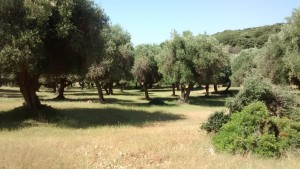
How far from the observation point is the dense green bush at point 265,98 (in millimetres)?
18859

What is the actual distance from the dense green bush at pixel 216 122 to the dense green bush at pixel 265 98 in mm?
607

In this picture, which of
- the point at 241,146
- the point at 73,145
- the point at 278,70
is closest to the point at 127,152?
the point at 73,145

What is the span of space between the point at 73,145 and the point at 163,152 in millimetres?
4104

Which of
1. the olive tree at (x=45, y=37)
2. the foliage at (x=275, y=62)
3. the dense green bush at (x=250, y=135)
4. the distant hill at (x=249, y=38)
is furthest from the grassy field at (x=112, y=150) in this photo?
the distant hill at (x=249, y=38)

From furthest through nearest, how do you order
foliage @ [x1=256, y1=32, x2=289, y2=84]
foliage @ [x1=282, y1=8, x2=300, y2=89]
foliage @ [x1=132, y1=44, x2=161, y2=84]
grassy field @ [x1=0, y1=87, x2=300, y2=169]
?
foliage @ [x1=132, y1=44, x2=161, y2=84]
foliage @ [x1=256, y1=32, x2=289, y2=84]
foliage @ [x1=282, y1=8, x2=300, y2=89]
grassy field @ [x1=0, y1=87, x2=300, y2=169]

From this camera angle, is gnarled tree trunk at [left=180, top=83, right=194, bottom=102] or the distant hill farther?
the distant hill

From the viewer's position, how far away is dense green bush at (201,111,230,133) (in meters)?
18.8

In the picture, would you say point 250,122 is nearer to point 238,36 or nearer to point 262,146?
point 262,146

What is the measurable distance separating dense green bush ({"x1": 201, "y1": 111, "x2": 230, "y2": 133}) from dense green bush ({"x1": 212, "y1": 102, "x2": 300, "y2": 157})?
7.78 ft

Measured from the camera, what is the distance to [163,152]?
15.1m

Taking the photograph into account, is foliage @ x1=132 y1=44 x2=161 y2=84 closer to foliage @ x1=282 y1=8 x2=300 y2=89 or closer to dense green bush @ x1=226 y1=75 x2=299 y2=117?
foliage @ x1=282 y1=8 x2=300 y2=89

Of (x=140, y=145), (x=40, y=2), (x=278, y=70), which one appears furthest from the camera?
(x=278, y=70)

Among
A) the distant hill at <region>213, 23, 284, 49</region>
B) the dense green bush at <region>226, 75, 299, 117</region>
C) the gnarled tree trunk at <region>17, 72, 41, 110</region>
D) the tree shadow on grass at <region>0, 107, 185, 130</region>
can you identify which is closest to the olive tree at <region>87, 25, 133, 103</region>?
the tree shadow on grass at <region>0, 107, 185, 130</region>

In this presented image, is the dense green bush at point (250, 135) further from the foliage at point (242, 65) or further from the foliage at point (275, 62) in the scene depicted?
the foliage at point (242, 65)
